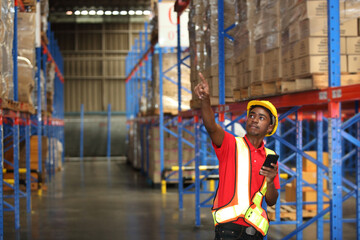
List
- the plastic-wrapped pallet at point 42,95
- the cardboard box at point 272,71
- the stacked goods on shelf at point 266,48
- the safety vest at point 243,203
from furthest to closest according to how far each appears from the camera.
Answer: the plastic-wrapped pallet at point 42,95, the stacked goods on shelf at point 266,48, the cardboard box at point 272,71, the safety vest at point 243,203

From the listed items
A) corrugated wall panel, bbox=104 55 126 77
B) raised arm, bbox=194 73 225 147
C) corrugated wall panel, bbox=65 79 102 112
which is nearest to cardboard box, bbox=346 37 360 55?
raised arm, bbox=194 73 225 147

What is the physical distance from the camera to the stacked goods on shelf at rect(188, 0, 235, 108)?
739 cm

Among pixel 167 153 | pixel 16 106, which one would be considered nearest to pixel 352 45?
pixel 16 106

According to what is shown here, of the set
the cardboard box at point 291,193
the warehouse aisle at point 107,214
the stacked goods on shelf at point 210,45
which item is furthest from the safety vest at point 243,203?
the cardboard box at point 291,193

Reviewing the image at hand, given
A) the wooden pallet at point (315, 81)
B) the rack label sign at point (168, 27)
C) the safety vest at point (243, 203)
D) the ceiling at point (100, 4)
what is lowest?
the safety vest at point (243, 203)

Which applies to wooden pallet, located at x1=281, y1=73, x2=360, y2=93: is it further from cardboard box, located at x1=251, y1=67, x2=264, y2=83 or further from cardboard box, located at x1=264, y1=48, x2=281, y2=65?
cardboard box, located at x1=251, y1=67, x2=264, y2=83

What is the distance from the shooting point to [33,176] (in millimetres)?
13500

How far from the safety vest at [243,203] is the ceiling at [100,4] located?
85.2ft

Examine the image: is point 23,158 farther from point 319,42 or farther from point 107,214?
point 319,42

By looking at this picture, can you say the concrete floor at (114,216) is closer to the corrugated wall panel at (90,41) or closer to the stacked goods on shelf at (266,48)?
the stacked goods on shelf at (266,48)

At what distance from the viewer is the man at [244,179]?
3504mm

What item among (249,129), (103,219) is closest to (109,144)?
(103,219)

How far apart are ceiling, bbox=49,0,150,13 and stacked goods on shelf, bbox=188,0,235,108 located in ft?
68.2

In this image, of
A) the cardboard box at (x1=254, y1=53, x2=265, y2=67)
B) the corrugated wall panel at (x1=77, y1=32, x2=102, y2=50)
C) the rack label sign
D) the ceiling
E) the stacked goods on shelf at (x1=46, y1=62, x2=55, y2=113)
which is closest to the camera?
the cardboard box at (x1=254, y1=53, x2=265, y2=67)
